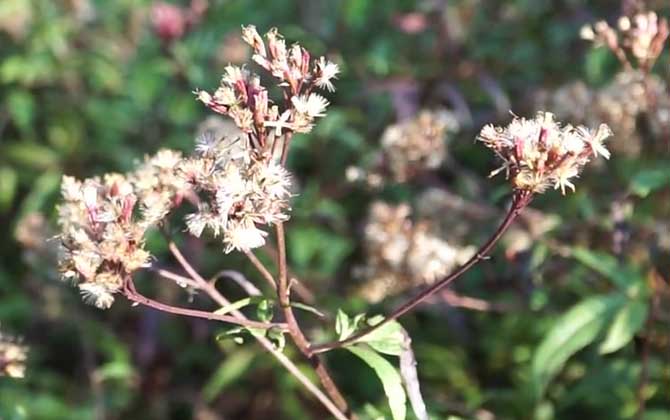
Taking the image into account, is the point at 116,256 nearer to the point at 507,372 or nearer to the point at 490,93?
the point at 507,372

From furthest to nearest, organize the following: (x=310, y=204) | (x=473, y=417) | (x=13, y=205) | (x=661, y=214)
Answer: (x=13, y=205), (x=310, y=204), (x=661, y=214), (x=473, y=417)

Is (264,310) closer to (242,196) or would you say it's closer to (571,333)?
(242,196)

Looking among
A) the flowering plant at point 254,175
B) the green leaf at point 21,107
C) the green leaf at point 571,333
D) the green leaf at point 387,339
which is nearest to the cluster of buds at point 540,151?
the flowering plant at point 254,175

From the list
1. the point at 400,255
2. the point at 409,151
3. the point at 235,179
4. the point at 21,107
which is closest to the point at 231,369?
the point at 400,255

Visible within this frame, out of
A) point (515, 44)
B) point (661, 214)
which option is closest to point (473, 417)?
point (661, 214)

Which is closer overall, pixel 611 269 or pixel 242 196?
pixel 242 196

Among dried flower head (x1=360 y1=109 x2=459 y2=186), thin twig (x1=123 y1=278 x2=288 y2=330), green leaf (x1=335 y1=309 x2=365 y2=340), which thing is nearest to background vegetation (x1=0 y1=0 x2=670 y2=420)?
dried flower head (x1=360 y1=109 x2=459 y2=186)
